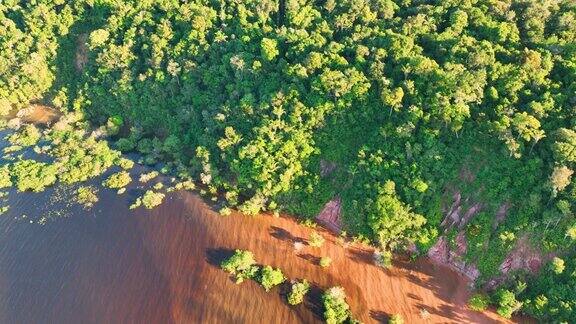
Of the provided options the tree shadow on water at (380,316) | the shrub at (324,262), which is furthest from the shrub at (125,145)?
the tree shadow on water at (380,316)

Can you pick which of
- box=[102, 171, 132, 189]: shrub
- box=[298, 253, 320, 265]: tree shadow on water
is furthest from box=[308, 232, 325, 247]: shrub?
box=[102, 171, 132, 189]: shrub

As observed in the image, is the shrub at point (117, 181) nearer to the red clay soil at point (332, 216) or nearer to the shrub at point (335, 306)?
the red clay soil at point (332, 216)

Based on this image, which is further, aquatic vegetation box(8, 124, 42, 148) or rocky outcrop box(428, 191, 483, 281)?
aquatic vegetation box(8, 124, 42, 148)

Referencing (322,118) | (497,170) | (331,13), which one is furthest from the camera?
(331,13)

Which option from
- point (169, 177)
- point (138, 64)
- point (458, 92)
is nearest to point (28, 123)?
point (138, 64)

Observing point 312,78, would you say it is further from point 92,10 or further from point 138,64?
point 92,10

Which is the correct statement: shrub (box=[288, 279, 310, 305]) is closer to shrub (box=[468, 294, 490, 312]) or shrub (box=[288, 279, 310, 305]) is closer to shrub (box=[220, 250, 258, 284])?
shrub (box=[220, 250, 258, 284])

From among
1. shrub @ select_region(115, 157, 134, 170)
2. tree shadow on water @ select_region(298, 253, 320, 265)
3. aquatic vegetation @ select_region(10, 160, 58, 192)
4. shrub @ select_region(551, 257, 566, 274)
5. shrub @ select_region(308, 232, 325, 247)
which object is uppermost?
shrub @ select_region(551, 257, 566, 274)
